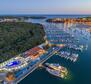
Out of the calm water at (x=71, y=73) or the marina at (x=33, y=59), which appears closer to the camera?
the calm water at (x=71, y=73)

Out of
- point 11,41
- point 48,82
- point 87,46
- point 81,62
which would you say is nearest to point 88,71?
point 81,62

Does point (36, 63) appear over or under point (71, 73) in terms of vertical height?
over

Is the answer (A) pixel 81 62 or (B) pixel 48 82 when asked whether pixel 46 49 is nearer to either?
(A) pixel 81 62

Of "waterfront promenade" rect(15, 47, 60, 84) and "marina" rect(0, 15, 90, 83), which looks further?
"marina" rect(0, 15, 90, 83)

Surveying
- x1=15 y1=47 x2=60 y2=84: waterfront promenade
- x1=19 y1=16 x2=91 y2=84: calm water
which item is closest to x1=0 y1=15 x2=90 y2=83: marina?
x1=15 y1=47 x2=60 y2=84: waterfront promenade

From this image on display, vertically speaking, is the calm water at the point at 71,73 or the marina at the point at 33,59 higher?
the marina at the point at 33,59

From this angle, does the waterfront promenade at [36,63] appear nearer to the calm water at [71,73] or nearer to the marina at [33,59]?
the marina at [33,59]

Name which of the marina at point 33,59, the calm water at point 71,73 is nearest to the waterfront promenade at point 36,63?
the marina at point 33,59

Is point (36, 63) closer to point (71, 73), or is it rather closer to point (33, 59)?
point (33, 59)

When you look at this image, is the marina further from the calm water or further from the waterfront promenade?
the calm water

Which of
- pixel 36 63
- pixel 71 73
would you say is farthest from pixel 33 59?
pixel 71 73


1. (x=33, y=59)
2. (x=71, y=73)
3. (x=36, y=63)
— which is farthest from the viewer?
(x=33, y=59)
